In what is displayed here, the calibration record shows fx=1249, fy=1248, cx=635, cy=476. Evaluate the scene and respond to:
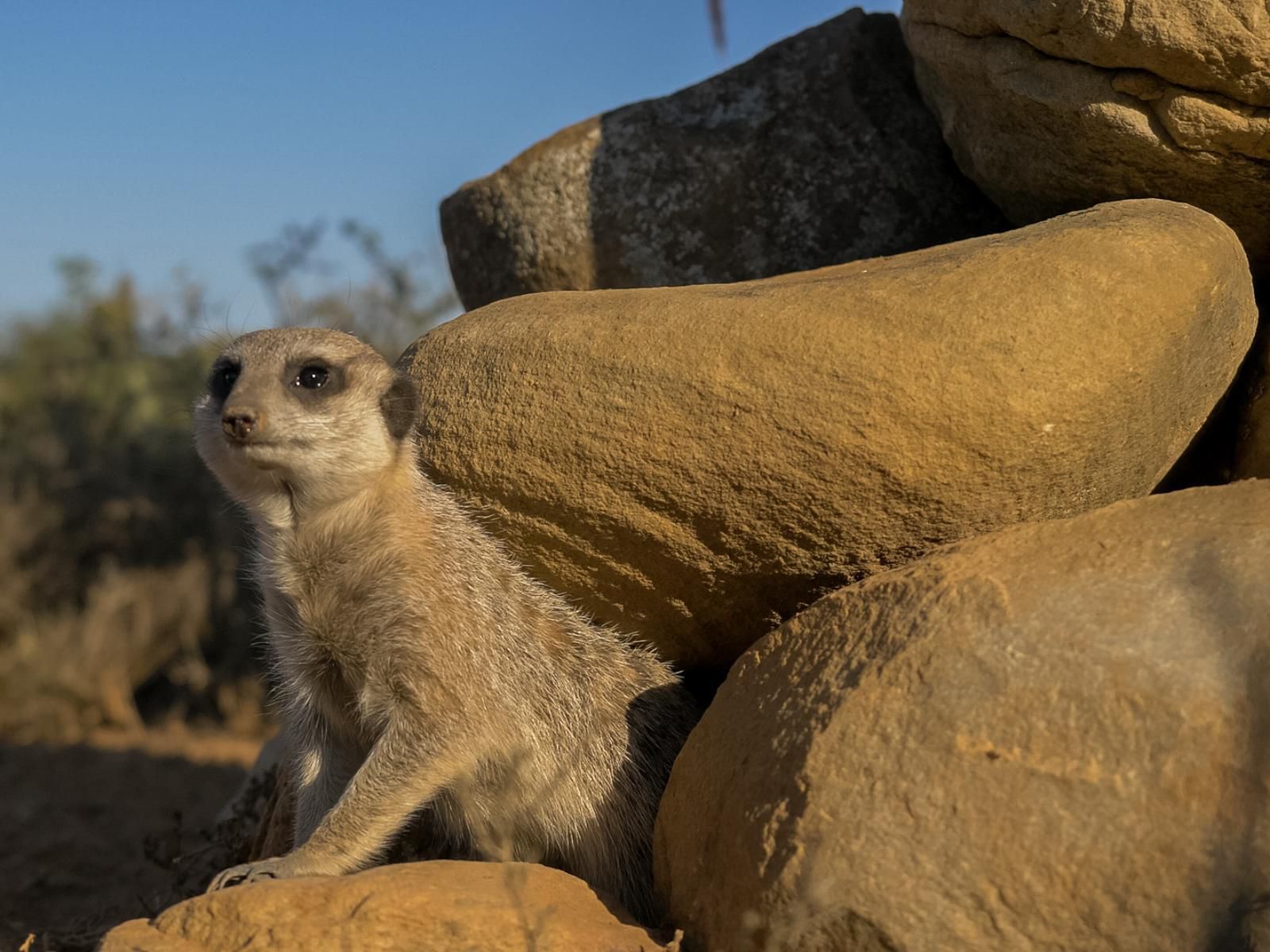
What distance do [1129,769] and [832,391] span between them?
132cm

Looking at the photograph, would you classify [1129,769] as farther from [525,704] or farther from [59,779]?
[59,779]

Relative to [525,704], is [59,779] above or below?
below

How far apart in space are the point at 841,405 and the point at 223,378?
1.96 meters

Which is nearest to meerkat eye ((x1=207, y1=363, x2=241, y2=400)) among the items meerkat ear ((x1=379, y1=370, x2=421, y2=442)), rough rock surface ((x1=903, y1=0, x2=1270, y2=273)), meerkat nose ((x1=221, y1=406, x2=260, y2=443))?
meerkat nose ((x1=221, y1=406, x2=260, y2=443))

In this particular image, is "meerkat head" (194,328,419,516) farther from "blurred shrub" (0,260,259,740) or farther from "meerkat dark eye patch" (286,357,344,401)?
"blurred shrub" (0,260,259,740)

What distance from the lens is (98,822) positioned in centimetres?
756

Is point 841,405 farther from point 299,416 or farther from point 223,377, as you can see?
point 223,377

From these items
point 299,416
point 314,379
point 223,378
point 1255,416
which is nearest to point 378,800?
point 299,416

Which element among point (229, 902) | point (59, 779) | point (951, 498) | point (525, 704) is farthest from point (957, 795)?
point (59, 779)

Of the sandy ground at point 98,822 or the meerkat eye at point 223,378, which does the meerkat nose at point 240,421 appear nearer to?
the meerkat eye at point 223,378

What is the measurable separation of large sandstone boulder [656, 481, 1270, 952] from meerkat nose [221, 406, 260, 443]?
1.68 meters

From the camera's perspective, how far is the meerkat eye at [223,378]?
3957mm

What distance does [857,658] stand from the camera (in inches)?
125

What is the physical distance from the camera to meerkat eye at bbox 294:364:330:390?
151 inches
